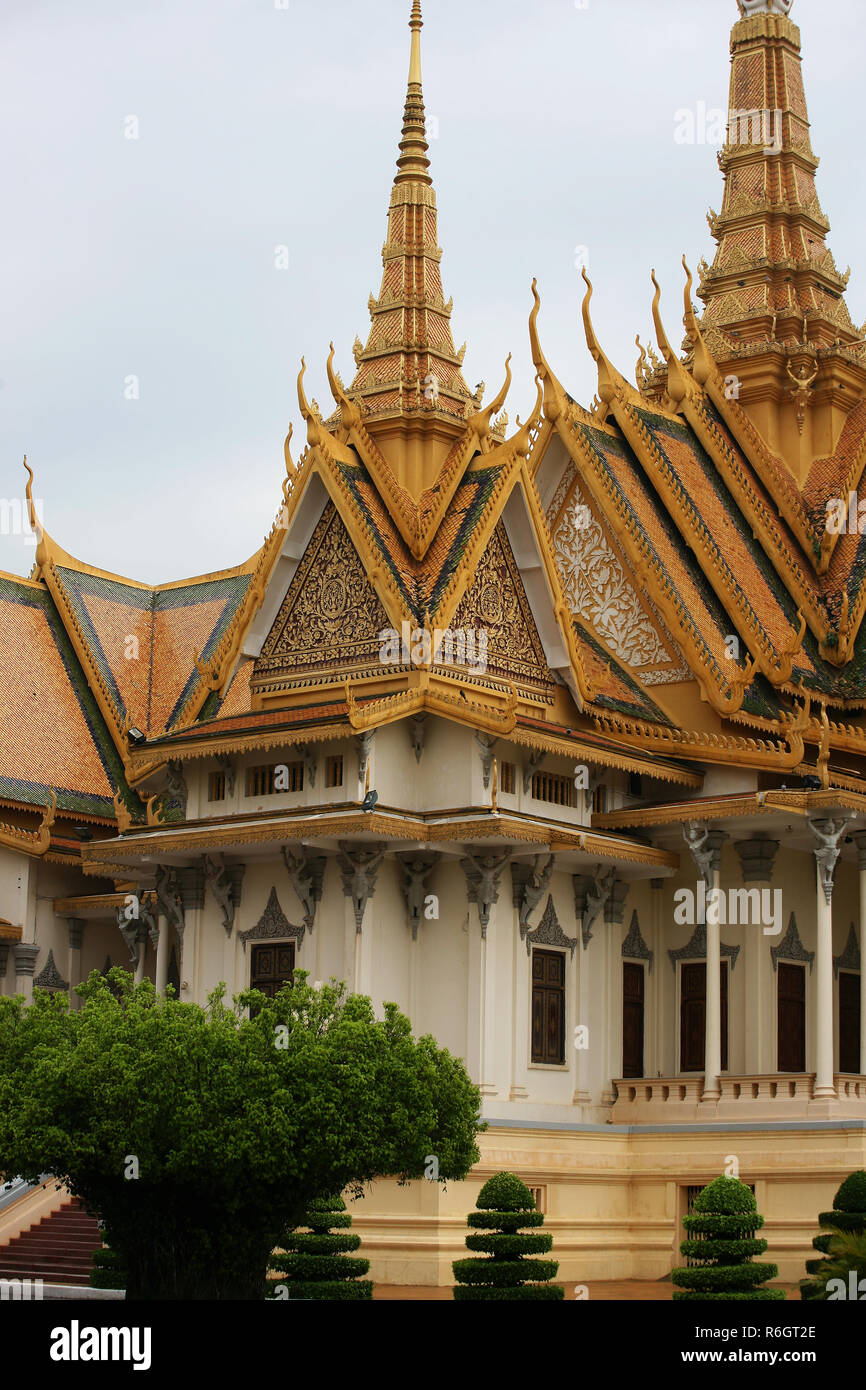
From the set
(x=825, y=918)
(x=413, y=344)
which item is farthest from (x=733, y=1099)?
(x=413, y=344)

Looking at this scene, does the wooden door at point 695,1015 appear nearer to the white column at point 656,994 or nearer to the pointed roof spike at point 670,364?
the white column at point 656,994

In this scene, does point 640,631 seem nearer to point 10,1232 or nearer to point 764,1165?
point 764,1165

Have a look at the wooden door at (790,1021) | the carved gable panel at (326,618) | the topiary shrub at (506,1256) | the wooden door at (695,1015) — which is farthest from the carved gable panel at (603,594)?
the topiary shrub at (506,1256)

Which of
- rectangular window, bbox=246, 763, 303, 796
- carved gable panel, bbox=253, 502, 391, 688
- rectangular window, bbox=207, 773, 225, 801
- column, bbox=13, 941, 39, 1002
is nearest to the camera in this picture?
rectangular window, bbox=246, 763, 303, 796

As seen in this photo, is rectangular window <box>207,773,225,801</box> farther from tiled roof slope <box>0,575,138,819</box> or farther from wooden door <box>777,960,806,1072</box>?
wooden door <box>777,960,806,1072</box>

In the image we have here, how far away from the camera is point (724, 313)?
35531mm

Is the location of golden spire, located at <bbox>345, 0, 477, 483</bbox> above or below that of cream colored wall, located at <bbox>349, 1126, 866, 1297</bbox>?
above

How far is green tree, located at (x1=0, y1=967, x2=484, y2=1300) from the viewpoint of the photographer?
19516 millimetres

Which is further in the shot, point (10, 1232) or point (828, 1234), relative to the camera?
point (10, 1232)

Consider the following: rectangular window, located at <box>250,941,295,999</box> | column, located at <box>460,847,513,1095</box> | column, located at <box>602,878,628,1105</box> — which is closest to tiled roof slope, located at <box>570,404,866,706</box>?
column, located at <box>602,878,628,1105</box>

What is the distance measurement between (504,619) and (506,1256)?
356 inches

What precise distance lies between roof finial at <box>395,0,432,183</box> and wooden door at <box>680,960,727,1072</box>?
11321 millimetres
